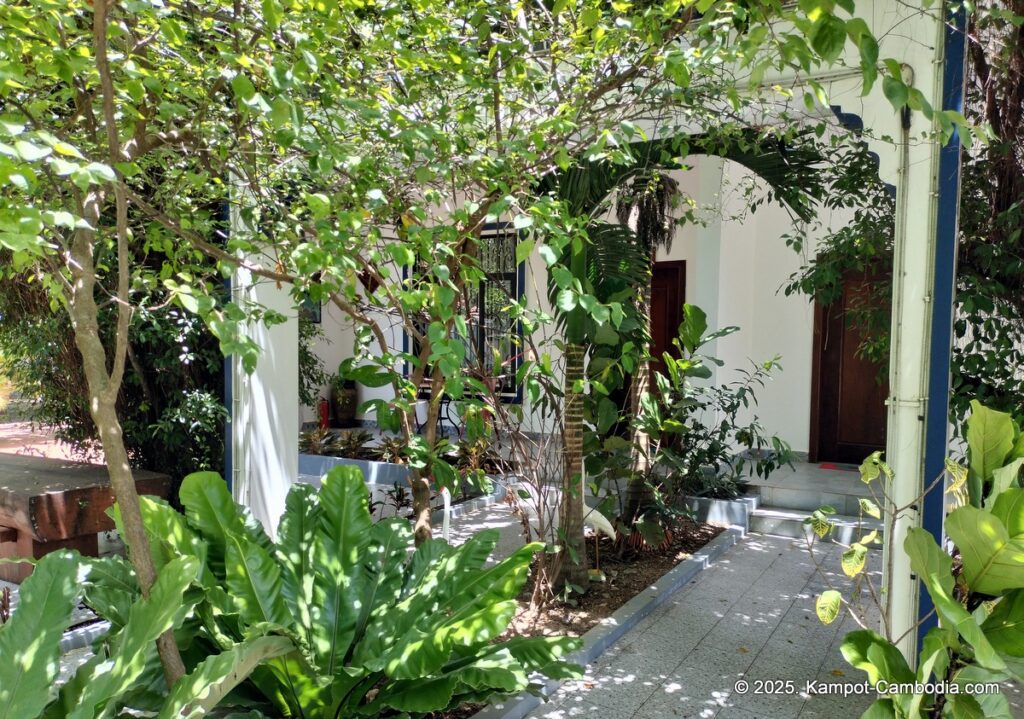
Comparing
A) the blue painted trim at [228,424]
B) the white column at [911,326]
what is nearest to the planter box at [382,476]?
the blue painted trim at [228,424]

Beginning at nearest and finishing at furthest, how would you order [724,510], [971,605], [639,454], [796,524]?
[971,605], [639,454], [796,524], [724,510]

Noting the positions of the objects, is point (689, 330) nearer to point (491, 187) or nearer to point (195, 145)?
point (491, 187)

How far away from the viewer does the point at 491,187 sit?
3.12 meters

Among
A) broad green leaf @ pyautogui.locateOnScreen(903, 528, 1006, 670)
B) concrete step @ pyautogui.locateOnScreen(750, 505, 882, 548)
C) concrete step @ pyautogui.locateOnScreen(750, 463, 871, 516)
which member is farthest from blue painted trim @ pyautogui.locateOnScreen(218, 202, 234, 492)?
concrete step @ pyautogui.locateOnScreen(750, 463, 871, 516)

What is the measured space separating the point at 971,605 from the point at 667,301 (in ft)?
23.6

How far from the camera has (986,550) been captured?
2439 millimetres

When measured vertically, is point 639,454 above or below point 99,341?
below

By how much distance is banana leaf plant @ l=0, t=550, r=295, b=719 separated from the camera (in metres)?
2.02

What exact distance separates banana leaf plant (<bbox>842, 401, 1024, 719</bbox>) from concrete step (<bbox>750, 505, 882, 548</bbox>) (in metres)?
3.44

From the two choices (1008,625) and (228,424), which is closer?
(1008,625)

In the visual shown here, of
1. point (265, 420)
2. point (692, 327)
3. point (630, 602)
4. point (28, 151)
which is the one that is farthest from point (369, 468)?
point (28, 151)

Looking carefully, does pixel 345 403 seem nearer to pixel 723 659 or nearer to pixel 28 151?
pixel 723 659

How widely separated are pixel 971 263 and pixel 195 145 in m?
4.18

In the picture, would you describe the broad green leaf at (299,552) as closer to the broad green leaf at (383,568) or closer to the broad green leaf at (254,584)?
the broad green leaf at (254,584)
